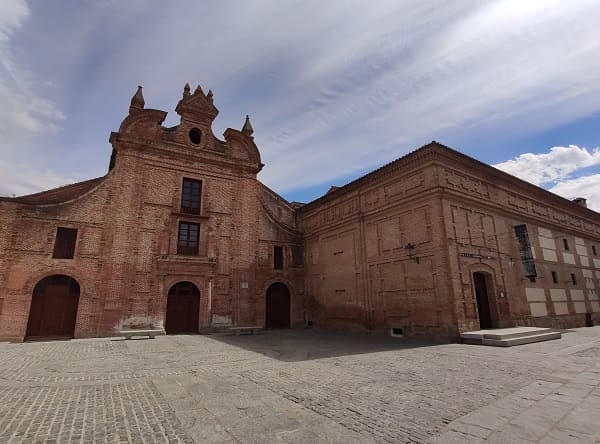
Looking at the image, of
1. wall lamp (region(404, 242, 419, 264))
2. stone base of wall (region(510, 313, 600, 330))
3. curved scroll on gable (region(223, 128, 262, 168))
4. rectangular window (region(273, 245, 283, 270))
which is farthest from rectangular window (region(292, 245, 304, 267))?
stone base of wall (region(510, 313, 600, 330))

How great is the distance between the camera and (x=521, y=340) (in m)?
11.7

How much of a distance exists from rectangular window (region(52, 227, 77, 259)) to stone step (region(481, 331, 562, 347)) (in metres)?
18.3

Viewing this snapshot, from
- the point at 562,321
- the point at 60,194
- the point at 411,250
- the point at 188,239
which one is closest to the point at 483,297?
the point at 411,250

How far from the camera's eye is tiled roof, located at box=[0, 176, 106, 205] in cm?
1466

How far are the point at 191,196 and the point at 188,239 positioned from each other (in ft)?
8.55

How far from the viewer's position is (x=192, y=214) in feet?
59.2

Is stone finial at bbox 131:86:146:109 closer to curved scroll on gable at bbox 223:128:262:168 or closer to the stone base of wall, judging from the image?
curved scroll on gable at bbox 223:128:262:168

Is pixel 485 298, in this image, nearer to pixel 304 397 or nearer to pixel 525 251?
pixel 525 251

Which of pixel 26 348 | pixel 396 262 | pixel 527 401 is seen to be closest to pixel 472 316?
pixel 396 262

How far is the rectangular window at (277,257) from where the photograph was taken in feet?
66.6

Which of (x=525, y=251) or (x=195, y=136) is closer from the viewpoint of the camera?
(x=525, y=251)

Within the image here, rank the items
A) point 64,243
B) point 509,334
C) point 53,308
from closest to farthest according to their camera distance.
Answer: point 509,334 < point 53,308 < point 64,243

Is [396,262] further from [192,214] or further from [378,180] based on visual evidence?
[192,214]

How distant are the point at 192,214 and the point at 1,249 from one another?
827cm
